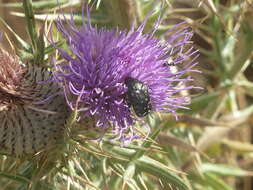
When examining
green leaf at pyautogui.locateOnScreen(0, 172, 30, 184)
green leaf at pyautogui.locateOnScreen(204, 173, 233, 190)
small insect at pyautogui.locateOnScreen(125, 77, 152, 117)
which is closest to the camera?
small insect at pyautogui.locateOnScreen(125, 77, 152, 117)

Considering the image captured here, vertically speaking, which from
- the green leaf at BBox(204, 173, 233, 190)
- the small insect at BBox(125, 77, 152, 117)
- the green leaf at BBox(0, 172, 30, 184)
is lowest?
the green leaf at BBox(204, 173, 233, 190)

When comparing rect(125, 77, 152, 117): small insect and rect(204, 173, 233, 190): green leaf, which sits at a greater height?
rect(125, 77, 152, 117): small insect

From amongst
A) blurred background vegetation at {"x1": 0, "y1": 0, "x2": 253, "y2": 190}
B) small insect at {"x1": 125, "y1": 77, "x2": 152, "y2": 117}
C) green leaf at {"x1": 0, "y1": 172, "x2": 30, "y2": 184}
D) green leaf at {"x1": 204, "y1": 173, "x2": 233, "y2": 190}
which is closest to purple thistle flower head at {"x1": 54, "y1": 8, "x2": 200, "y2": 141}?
small insect at {"x1": 125, "y1": 77, "x2": 152, "y2": 117}

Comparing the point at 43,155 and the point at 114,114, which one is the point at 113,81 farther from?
the point at 43,155

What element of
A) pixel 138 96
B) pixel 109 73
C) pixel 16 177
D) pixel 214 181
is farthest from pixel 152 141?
pixel 214 181

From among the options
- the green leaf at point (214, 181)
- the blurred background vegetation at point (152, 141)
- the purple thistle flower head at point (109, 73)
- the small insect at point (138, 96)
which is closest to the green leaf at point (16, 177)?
the blurred background vegetation at point (152, 141)

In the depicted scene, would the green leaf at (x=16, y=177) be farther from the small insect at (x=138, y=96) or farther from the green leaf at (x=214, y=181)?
the green leaf at (x=214, y=181)

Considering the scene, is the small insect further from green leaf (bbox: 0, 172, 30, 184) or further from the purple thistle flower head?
green leaf (bbox: 0, 172, 30, 184)
